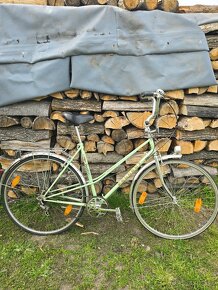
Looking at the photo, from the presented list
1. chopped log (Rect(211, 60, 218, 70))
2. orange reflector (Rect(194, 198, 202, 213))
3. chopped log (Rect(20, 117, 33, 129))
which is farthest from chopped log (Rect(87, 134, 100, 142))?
chopped log (Rect(211, 60, 218, 70))

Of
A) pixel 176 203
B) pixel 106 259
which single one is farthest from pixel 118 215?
pixel 176 203

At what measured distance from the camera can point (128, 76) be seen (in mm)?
3217

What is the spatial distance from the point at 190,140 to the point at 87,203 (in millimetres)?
1544

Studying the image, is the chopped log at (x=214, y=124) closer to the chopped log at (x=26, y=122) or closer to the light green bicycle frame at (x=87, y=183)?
the light green bicycle frame at (x=87, y=183)

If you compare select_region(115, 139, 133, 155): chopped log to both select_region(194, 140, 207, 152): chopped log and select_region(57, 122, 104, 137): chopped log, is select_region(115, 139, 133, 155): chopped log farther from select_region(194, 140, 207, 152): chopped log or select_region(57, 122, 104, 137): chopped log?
select_region(194, 140, 207, 152): chopped log

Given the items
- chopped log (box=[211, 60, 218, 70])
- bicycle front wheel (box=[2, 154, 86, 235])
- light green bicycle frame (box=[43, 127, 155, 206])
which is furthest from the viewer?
chopped log (box=[211, 60, 218, 70])

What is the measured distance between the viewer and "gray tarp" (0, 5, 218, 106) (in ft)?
10.3

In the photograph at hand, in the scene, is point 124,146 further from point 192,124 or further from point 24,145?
point 24,145

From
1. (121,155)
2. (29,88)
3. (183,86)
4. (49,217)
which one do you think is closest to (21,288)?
(49,217)

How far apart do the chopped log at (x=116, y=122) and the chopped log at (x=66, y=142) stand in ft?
1.68

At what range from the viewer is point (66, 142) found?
137 inches

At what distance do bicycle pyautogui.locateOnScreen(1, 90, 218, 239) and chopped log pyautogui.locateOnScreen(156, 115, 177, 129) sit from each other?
0.40 metres

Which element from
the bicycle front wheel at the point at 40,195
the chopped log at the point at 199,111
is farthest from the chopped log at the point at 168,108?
the bicycle front wheel at the point at 40,195

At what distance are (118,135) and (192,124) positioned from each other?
0.93 metres
